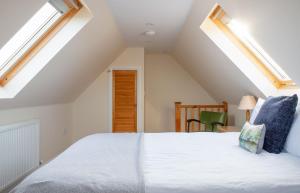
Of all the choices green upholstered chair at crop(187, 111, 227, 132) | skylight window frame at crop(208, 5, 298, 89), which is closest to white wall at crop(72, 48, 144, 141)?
green upholstered chair at crop(187, 111, 227, 132)

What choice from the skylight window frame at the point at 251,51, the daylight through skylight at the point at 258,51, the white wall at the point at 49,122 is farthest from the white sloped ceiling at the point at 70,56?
the daylight through skylight at the point at 258,51

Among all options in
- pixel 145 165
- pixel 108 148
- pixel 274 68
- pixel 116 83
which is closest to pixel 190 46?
pixel 274 68

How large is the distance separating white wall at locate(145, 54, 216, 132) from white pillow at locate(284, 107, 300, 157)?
3905 millimetres

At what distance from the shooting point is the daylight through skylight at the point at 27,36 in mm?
2504

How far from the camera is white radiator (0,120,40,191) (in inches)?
103

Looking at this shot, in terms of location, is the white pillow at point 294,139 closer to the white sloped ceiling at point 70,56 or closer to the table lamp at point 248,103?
the table lamp at point 248,103

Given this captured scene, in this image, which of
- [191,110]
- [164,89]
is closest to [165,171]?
[191,110]

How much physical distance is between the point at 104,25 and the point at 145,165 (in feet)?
7.50

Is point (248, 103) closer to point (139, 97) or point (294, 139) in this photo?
point (294, 139)

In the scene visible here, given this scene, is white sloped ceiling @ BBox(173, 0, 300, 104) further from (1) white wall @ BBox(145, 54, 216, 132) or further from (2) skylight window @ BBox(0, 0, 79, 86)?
(2) skylight window @ BBox(0, 0, 79, 86)

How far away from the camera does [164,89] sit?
5.80 m

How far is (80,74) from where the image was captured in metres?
4.11

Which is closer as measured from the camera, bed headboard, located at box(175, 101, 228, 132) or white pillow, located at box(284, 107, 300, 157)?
white pillow, located at box(284, 107, 300, 157)

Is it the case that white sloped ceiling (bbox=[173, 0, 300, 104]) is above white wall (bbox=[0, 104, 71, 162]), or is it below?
above
